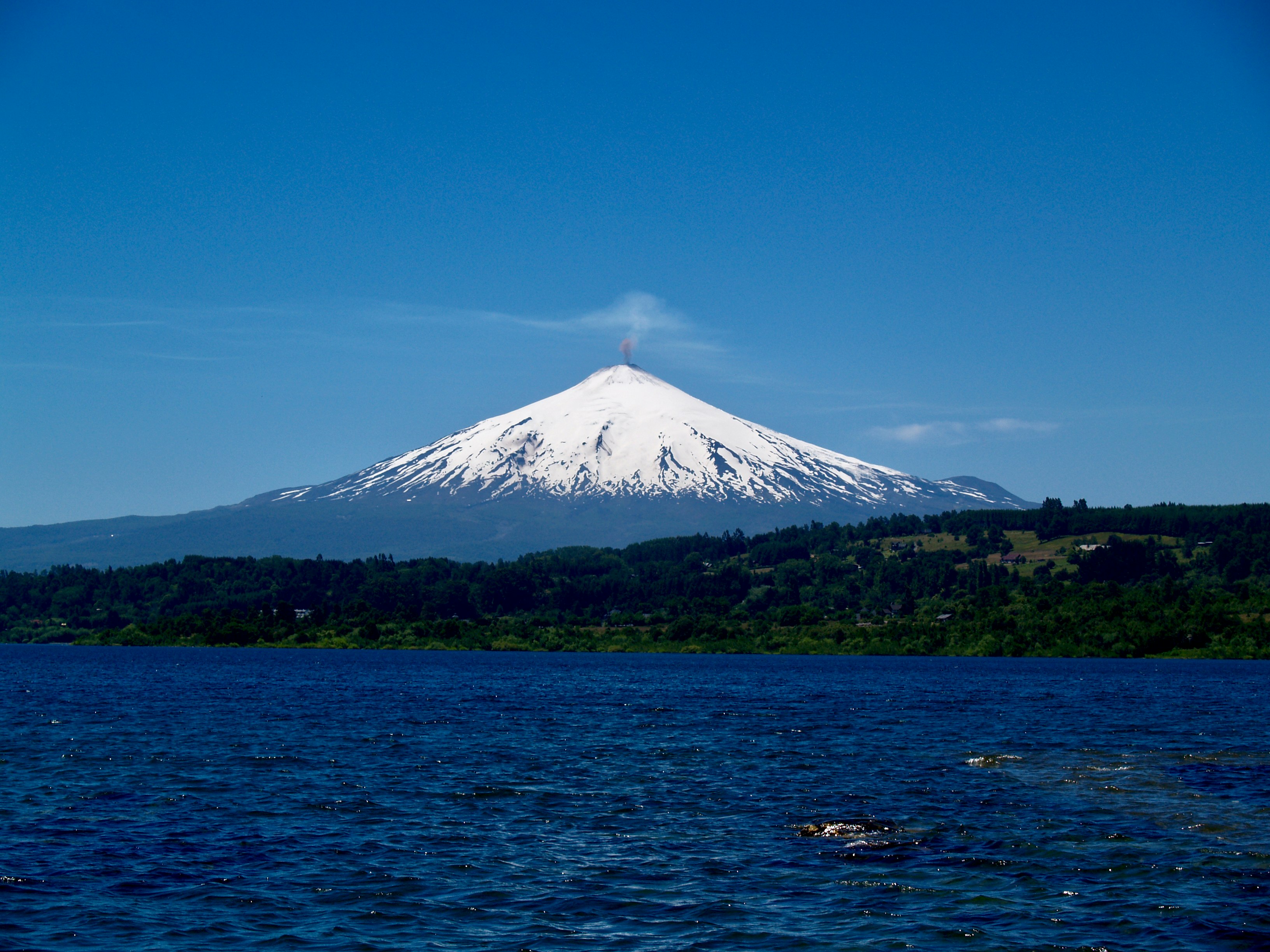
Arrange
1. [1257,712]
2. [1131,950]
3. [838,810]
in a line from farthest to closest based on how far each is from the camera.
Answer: [1257,712] → [838,810] → [1131,950]

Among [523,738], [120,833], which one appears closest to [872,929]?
[120,833]

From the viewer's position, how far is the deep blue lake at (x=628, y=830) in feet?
66.7

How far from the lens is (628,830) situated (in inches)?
1123

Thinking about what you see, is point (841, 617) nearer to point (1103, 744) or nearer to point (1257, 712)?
point (1257, 712)

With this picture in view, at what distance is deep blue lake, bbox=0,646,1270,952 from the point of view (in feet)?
66.7

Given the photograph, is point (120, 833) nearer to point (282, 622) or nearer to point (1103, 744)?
point (1103, 744)

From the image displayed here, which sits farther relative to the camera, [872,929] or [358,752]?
[358,752]

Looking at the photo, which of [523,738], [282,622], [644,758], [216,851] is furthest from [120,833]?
[282,622]

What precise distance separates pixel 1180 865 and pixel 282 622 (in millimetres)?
172920

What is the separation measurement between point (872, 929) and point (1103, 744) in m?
Result: 32.7

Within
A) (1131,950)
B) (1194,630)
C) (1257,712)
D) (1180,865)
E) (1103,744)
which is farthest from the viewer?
(1194,630)

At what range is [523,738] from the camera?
49.8 meters

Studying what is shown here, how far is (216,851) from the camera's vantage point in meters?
25.7

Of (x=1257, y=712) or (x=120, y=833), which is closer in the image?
(x=120, y=833)
